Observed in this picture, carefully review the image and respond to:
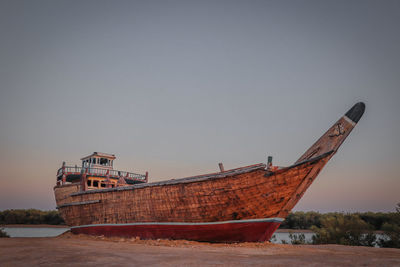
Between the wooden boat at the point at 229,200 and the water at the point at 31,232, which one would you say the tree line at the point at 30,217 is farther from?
the wooden boat at the point at 229,200

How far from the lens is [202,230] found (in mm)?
9383

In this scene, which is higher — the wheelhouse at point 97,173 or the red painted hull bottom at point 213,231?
the wheelhouse at point 97,173

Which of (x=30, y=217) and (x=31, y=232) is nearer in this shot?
(x=31, y=232)

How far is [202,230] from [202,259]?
3.83m

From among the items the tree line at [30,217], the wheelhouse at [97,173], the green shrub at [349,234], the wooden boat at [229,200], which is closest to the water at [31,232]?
the tree line at [30,217]

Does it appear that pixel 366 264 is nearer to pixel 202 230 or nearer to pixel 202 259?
pixel 202 259

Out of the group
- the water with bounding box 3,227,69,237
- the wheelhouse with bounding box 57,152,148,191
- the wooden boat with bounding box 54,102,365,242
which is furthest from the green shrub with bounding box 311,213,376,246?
the water with bounding box 3,227,69,237

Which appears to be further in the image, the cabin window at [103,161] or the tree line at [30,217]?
the tree line at [30,217]

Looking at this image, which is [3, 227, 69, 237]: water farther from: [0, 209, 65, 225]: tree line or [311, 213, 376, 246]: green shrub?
[311, 213, 376, 246]: green shrub

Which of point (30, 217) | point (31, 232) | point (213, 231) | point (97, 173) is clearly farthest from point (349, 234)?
point (30, 217)

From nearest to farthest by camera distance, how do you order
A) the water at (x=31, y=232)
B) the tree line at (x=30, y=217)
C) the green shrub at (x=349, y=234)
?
the green shrub at (x=349, y=234), the water at (x=31, y=232), the tree line at (x=30, y=217)

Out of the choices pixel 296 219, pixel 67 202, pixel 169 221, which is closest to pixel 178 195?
pixel 169 221

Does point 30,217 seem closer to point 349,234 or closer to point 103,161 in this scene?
point 103,161

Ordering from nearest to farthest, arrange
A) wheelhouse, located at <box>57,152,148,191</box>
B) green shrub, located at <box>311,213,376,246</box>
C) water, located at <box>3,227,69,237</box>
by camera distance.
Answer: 1. green shrub, located at <box>311,213,376,246</box>
2. wheelhouse, located at <box>57,152,148,191</box>
3. water, located at <box>3,227,69,237</box>
